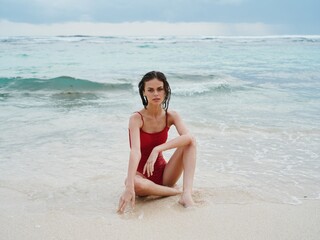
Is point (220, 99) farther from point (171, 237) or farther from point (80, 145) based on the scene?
point (171, 237)

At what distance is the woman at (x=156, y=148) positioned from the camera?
358 centimetres

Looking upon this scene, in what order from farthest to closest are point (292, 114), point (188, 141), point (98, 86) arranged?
1. point (98, 86)
2. point (292, 114)
3. point (188, 141)

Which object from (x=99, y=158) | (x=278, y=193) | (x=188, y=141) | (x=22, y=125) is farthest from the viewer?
(x=22, y=125)

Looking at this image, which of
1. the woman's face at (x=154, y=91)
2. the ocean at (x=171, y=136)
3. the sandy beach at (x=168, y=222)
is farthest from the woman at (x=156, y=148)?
the ocean at (x=171, y=136)

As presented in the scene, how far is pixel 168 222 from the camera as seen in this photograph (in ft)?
10.6

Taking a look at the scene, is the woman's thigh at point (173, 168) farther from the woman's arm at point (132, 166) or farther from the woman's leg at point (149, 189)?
the woman's arm at point (132, 166)

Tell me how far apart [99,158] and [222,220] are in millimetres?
2573

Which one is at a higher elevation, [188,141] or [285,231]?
[188,141]

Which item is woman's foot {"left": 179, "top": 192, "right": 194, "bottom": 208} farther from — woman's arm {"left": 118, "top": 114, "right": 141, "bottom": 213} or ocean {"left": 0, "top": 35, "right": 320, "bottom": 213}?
woman's arm {"left": 118, "top": 114, "right": 141, "bottom": 213}

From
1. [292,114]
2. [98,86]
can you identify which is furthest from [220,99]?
[98,86]

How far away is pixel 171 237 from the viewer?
2.97 meters

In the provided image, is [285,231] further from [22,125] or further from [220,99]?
[220,99]

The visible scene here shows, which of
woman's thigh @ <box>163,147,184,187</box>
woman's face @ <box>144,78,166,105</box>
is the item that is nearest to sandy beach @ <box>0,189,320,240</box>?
woman's thigh @ <box>163,147,184,187</box>

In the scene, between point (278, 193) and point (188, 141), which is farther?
point (278, 193)
